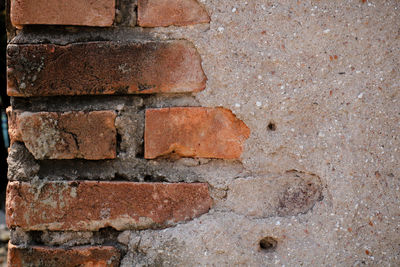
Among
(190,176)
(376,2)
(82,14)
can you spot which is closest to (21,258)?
(190,176)

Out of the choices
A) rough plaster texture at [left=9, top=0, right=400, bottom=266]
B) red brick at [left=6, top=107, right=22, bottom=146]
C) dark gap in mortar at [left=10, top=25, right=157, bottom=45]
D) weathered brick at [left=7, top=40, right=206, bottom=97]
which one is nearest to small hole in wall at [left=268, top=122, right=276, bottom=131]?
rough plaster texture at [left=9, top=0, right=400, bottom=266]

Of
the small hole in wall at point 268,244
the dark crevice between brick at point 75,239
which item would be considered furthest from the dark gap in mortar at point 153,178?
the small hole in wall at point 268,244

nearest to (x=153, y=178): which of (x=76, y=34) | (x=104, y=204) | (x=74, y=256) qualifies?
(x=104, y=204)

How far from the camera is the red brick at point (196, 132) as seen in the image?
75 centimetres

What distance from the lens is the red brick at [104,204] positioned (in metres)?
0.75

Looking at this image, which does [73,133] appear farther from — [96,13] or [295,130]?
[295,130]

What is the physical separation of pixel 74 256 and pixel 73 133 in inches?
9.4

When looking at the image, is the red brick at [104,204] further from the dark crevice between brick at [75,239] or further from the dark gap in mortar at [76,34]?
the dark gap in mortar at [76,34]

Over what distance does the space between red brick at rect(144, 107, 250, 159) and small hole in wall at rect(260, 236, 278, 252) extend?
0.56ft

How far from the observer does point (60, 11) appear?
2.45 ft

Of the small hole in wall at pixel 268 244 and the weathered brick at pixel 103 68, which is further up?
the weathered brick at pixel 103 68

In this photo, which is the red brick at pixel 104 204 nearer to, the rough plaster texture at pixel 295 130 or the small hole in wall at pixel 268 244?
the rough plaster texture at pixel 295 130

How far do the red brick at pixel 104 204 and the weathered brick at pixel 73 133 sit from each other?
62 millimetres

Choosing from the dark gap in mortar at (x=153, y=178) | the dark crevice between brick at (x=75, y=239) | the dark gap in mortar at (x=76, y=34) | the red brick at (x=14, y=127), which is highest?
the dark gap in mortar at (x=76, y=34)
